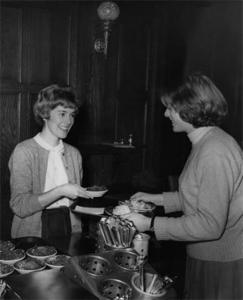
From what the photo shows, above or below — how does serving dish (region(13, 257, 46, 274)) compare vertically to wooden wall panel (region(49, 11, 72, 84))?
below

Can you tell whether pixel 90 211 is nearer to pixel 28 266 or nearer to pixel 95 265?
pixel 28 266

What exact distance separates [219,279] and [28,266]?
918 mm

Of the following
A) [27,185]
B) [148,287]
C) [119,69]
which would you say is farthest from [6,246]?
[119,69]

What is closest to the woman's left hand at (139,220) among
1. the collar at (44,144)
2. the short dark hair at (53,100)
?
the collar at (44,144)

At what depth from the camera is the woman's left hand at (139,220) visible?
69.9 inches

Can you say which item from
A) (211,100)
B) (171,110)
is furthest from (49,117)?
(211,100)

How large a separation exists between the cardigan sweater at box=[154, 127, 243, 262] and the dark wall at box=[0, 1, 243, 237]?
1.87m

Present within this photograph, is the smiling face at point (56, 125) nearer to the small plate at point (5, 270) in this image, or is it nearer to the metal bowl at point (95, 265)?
the small plate at point (5, 270)

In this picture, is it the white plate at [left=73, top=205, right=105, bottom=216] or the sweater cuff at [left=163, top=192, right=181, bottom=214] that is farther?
the sweater cuff at [left=163, top=192, right=181, bottom=214]

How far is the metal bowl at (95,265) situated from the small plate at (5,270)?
0.38 m

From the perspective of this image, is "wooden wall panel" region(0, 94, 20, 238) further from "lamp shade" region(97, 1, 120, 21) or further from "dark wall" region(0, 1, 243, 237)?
"lamp shade" region(97, 1, 120, 21)

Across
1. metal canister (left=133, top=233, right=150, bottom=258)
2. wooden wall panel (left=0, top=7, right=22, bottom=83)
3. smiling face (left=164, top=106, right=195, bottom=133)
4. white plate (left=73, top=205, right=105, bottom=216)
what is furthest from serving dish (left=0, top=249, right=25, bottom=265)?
wooden wall panel (left=0, top=7, right=22, bottom=83)

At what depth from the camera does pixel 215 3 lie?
4945mm

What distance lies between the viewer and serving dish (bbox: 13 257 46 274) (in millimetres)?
1595
